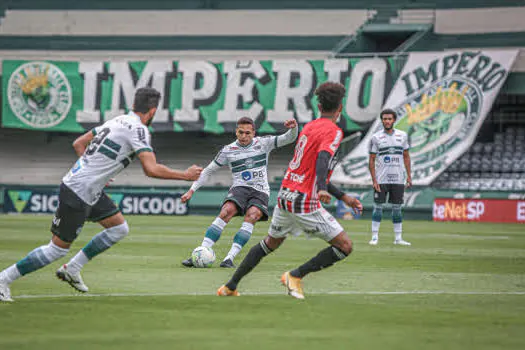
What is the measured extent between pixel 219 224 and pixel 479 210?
803 inches

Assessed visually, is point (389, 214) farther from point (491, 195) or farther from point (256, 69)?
point (256, 69)

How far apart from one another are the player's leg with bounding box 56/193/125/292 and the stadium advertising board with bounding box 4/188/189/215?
24.9m

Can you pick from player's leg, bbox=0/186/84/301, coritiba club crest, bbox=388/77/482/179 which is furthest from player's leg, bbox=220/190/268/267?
coritiba club crest, bbox=388/77/482/179

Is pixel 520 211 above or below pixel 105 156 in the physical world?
below

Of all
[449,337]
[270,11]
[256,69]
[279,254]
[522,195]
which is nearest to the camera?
[449,337]

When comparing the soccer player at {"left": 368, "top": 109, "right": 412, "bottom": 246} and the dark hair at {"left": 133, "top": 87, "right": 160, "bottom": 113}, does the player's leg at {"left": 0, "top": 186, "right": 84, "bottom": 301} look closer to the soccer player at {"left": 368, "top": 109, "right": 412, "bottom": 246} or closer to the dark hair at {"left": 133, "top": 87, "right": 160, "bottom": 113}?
the dark hair at {"left": 133, "top": 87, "right": 160, "bottom": 113}

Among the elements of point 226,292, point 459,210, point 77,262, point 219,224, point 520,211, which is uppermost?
point 77,262

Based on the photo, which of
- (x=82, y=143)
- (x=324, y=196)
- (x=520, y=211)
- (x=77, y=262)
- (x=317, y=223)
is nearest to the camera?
(x=324, y=196)

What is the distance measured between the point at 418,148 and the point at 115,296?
86.4 ft

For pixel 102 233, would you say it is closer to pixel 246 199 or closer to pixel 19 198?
pixel 246 199

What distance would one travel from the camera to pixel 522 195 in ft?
102

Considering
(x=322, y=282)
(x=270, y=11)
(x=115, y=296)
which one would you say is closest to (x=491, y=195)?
(x=270, y=11)

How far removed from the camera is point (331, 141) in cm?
810

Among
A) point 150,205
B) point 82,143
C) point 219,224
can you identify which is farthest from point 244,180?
point 150,205
